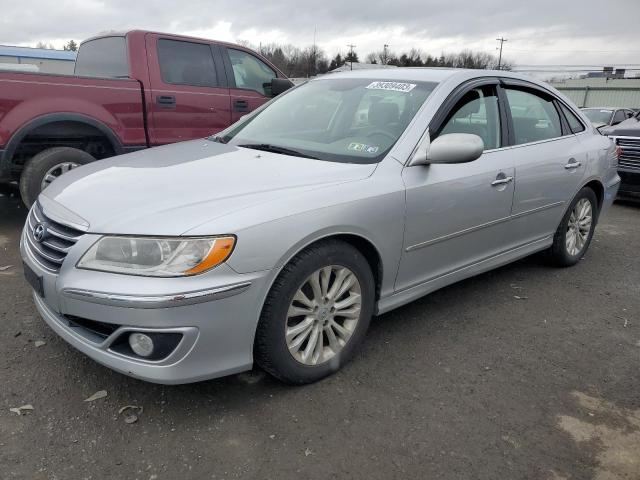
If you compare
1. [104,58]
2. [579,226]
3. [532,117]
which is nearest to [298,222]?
[532,117]

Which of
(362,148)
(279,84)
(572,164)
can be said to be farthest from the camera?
(279,84)

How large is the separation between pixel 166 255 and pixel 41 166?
3.41 meters

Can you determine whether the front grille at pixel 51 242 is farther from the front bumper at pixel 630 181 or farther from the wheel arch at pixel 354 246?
the front bumper at pixel 630 181

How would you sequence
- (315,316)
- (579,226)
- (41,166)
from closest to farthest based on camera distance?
(315,316), (579,226), (41,166)

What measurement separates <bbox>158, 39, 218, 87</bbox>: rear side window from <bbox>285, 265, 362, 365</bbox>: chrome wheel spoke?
3972 mm

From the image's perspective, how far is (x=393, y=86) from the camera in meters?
3.57

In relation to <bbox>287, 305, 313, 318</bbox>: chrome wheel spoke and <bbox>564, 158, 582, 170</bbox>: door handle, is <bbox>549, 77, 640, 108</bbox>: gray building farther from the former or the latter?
<bbox>287, 305, 313, 318</bbox>: chrome wheel spoke

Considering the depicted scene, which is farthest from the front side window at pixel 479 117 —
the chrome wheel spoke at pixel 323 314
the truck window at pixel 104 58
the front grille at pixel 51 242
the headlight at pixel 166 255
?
the truck window at pixel 104 58

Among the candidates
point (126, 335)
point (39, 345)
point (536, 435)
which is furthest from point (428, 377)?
point (39, 345)

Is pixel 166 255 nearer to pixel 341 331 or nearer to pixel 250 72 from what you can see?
pixel 341 331

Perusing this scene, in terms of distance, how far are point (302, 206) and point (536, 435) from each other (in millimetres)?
1515

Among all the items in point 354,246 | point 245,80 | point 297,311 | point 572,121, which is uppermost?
point 245,80

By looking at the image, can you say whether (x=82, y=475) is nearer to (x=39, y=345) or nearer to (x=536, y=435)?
(x=39, y=345)

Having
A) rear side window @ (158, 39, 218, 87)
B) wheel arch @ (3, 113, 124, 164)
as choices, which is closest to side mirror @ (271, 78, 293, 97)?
rear side window @ (158, 39, 218, 87)
